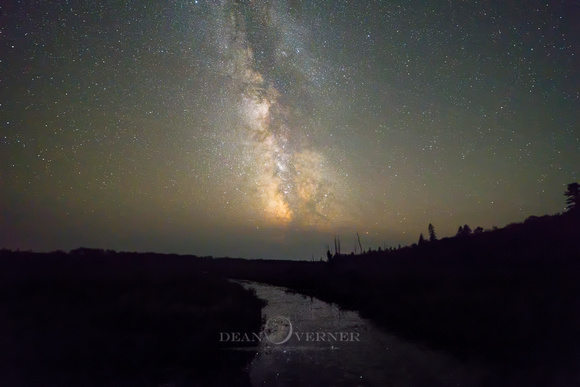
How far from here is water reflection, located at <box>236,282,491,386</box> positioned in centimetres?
1206

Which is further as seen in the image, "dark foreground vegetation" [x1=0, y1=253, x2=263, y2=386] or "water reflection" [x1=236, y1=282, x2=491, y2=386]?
"water reflection" [x1=236, y1=282, x2=491, y2=386]

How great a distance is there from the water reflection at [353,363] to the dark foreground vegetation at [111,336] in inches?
54.7

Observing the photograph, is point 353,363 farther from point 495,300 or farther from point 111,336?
point 111,336

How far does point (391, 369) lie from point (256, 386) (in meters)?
5.67

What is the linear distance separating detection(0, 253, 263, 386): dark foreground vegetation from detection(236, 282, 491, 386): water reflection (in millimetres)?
1390

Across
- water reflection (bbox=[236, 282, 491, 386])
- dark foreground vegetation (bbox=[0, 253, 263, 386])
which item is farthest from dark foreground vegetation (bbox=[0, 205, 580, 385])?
water reflection (bbox=[236, 282, 491, 386])

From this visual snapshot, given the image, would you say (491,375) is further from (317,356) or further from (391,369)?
(317,356)

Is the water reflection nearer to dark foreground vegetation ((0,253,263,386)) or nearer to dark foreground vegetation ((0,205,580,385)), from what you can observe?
dark foreground vegetation ((0,205,580,385))

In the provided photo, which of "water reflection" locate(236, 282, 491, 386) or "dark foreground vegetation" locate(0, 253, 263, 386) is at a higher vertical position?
"dark foreground vegetation" locate(0, 253, 263, 386)

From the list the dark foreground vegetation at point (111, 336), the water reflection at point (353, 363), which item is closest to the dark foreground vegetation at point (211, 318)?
the dark foreground vegetation at point (111, 336)

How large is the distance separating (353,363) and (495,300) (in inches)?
392

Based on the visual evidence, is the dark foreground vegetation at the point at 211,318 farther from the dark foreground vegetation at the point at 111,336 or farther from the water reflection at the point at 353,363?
the water reflection at the point at 353,363

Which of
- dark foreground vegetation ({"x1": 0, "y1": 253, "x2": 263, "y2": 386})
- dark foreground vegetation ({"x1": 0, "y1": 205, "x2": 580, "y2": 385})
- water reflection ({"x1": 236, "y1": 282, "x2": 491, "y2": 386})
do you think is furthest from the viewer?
water reflection ({"x1": 236, "y1": 282, "x2": 491, "y2": 386})

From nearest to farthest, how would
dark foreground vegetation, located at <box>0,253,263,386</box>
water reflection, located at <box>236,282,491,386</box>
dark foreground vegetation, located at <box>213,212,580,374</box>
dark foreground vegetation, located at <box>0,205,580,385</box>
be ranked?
dark foreground vegetation, located at <box>0,253,263,386</box>
dark foreground vegetation, located at <box>0,205,580,385</box>
water reflection, located at <box>236,282,491,386</box>
dark foreground vegetation, located at <box>213,212,580,374</box>
